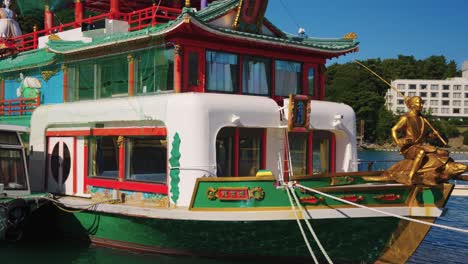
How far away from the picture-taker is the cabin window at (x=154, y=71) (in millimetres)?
12758

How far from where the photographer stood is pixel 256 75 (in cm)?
1373

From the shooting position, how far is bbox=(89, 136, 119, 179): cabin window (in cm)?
1378

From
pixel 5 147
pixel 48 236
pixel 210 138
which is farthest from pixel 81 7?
pixel 210 138

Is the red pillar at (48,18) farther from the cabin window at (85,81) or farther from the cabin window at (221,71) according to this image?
the cabin window at (221,71)

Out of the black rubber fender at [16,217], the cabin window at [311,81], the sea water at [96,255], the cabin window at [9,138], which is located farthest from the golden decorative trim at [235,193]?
the cabin window at [9,138]

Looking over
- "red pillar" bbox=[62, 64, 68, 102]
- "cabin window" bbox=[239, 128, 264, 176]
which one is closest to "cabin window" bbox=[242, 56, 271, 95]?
"cabin window" bbox=[239, 128, 264, 176]

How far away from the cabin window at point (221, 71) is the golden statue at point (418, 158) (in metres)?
3.84

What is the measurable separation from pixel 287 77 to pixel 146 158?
12.4ft

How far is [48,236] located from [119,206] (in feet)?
10.8

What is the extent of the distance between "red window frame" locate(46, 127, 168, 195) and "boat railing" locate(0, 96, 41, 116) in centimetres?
185

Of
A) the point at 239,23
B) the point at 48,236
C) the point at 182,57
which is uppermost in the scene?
the point at 239,23

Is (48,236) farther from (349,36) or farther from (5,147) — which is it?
(349,36)

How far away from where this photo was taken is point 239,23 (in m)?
13.4

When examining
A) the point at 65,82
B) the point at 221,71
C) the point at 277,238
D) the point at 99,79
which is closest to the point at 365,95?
the point at 65,82
